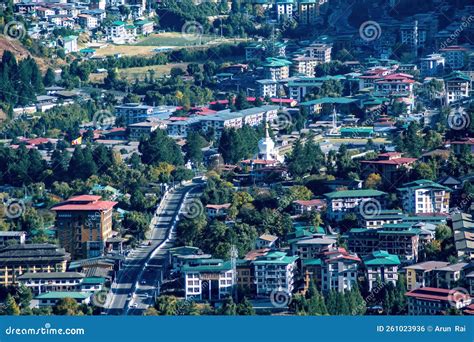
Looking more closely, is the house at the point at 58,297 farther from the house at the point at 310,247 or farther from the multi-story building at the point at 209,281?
the house at the point at 310,247

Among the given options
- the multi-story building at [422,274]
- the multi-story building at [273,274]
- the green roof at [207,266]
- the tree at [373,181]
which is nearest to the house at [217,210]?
the tree at [373,181]

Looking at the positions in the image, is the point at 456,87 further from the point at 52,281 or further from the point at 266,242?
the point at 52,281

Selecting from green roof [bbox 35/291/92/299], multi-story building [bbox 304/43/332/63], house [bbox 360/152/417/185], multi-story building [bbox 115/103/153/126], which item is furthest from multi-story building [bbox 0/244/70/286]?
multi-story building [bbox 304/43/332/63]

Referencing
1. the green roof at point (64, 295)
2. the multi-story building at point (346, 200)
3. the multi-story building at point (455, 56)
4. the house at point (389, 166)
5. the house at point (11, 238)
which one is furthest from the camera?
the multi-story building at point (455, 56)

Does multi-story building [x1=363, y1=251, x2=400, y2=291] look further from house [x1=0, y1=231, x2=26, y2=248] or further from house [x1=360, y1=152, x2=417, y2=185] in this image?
house [x1=0, y1=231, x2=26, y2=248]

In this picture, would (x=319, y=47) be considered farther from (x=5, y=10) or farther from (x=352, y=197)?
(x=352, y=197)

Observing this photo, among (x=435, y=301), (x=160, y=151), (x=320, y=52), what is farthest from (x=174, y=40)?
(x=435, y=301)

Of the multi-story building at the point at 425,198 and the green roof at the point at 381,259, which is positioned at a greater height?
the multi-story building at the point at 425,198
